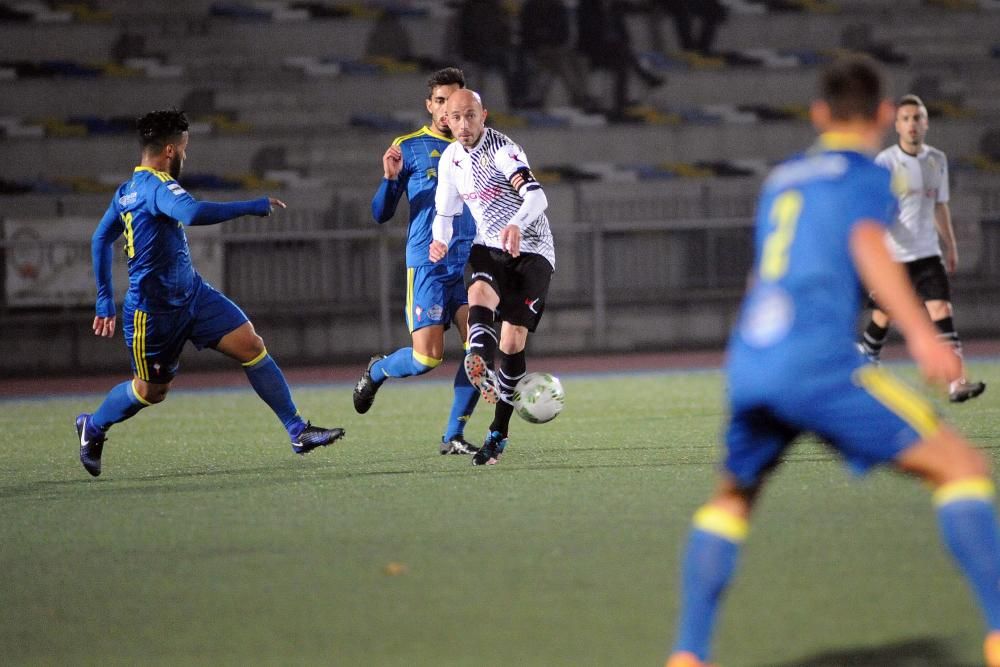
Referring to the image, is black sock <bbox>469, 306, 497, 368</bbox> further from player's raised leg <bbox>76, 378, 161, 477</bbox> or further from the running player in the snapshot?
the running player

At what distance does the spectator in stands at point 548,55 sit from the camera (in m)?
22.1

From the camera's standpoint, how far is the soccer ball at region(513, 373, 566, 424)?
25.7 feet

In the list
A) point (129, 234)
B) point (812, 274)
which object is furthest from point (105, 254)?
point (812, 274)

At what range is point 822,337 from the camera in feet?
11.3

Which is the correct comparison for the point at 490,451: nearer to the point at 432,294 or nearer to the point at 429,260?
the point at 432,294

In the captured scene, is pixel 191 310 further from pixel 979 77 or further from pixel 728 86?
pixel 979 77

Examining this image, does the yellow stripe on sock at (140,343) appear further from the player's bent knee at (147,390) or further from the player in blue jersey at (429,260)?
the player in blue jersey at (429,260)

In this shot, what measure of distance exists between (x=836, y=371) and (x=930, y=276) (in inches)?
294

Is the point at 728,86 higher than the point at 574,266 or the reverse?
higher

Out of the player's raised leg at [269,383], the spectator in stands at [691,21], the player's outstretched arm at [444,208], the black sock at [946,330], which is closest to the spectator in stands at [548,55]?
the spectator in stands at [691,21]

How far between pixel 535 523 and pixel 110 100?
17.5 metres

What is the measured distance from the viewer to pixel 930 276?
10.5 m

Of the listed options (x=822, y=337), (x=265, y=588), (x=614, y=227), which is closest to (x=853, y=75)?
(x=822, y=337)

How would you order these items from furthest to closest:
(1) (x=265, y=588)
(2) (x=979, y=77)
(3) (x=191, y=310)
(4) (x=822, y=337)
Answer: (2) (x=979, y=77) < (3) (x=191, y=310) < (1) (x=265, y=588) < (4) (x=822, y=337)
